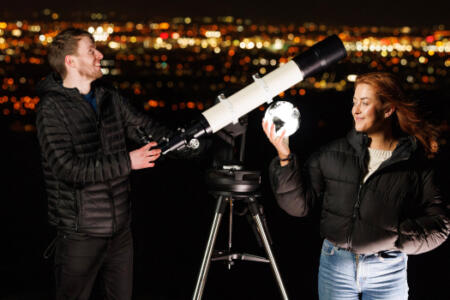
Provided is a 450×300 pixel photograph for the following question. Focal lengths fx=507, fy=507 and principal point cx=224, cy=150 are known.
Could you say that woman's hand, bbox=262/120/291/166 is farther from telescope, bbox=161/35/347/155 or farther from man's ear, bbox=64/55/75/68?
man's ear, bbox=64/55/75/68

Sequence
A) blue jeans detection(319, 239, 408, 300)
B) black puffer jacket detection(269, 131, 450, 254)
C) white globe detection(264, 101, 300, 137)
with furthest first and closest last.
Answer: blue jeans detection(319, 239, 408, 300)
black puffer jacket detection(269, 131, 450, 254)
white globe detection(264, 101, 300, 137)

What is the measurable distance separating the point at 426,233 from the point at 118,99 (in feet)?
5.90

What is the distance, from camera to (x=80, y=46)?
8.96 ft

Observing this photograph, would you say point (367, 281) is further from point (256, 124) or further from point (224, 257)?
point (256, 124)

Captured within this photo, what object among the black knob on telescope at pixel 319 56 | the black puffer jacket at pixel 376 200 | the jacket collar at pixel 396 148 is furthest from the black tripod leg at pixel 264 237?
the black knob on telescope at pixel 319 56

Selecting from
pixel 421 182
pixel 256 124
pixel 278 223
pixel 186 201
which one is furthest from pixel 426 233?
pixel 256 124

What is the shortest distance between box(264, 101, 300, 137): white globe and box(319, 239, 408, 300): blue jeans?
68cm

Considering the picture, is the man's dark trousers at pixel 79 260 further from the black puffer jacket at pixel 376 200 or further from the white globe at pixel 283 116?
the white globe at pixel 283 116

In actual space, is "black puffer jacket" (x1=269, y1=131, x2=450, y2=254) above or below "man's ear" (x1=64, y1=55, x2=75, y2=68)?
below

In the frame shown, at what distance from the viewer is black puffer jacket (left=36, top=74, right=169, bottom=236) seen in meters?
2.61

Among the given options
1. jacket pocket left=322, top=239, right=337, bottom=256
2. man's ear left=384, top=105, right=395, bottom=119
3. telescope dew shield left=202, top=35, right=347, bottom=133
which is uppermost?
telescope dew shield left=202, top=35, right=347, bottom=133

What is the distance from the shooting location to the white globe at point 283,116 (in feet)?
6.89

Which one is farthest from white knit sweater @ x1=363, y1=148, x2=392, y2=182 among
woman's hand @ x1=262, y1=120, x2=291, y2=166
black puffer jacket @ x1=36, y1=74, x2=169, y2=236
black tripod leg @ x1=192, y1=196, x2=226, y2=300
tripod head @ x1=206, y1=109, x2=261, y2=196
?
black puffer jacket @ x1=36, y1=74, x2=169, y2=236

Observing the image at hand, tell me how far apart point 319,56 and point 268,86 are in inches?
10.9
